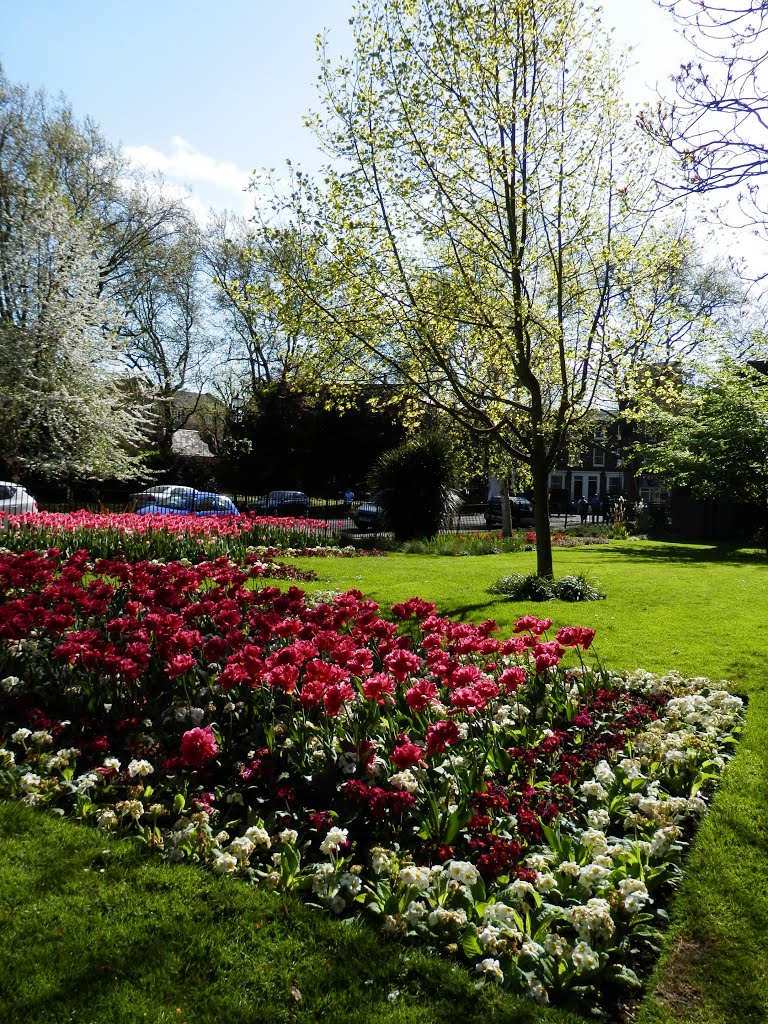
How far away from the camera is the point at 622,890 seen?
2945 mm

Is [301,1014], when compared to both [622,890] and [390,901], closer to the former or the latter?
[390,901]

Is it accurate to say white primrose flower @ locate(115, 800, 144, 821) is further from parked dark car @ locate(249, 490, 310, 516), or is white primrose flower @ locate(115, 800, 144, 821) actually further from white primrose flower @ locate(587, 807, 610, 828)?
parked dark car @ locate(249, 490, 310, 516)

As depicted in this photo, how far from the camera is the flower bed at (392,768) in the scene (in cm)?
294

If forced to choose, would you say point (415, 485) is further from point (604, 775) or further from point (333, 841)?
point (333, 841)

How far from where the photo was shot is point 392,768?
3.81 m

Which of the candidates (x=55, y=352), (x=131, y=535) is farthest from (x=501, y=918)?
(x=55, y=352)

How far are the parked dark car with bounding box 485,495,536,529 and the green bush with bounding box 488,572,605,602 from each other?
65.6ft

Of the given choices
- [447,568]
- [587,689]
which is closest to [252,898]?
[587,689]

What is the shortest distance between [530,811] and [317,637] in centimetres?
157

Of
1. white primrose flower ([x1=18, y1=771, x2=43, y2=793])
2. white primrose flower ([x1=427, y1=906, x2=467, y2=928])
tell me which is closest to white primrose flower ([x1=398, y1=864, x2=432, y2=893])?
white primrose flower ([x1=427, y1=906, x2=467, y2=928])

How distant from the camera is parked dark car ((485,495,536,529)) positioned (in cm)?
3214

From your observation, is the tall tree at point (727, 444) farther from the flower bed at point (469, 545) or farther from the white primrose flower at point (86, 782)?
the white primrose flower at point (86, 782)

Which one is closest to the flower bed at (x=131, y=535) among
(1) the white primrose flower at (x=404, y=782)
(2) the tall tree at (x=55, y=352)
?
(1) the white primrose flower at (x=404, y=782)

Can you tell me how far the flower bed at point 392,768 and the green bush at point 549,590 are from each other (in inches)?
174
